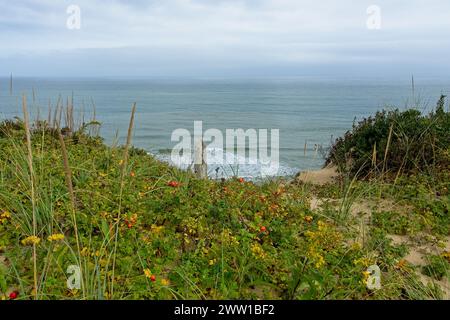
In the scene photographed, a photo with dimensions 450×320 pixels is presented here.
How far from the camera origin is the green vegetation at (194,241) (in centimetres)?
309

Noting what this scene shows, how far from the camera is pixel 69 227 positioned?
4.04m

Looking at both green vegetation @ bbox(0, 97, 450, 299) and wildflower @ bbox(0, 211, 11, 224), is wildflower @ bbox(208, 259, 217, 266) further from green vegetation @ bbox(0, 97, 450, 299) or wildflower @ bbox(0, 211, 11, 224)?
wildflower @ bbox(0, 211, 11, 224)

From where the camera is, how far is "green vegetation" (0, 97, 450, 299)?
122 inches

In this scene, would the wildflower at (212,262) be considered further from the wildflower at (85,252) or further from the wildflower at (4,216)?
the wildflower at (4,216)

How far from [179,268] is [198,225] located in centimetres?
70

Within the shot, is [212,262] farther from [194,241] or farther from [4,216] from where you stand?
[4,216]

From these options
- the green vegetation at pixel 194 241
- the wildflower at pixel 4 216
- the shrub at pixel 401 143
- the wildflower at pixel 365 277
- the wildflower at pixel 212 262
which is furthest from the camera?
the shrub at pixel 401 143

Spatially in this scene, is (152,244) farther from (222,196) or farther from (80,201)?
(222,196)

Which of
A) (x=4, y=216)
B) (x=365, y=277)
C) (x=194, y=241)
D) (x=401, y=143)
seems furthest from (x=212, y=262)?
(x=401, y=143)

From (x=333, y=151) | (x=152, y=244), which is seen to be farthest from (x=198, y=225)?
(x=333, y=151)

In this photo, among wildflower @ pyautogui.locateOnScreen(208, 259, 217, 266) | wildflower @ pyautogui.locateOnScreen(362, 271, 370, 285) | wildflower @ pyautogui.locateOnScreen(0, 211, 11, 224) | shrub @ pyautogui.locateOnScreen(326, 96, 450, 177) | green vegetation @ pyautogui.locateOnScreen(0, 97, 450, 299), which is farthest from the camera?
shrub @ pyautogui.locateOnScreen(326, 96, 450, 177)

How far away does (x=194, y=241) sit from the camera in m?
4.04

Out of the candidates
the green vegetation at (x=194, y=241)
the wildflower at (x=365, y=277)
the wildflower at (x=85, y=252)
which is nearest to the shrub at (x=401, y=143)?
the green vegetation at (x=194, y=241)

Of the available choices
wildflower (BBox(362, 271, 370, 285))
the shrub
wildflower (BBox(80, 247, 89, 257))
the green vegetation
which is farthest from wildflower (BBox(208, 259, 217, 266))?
the shrub
